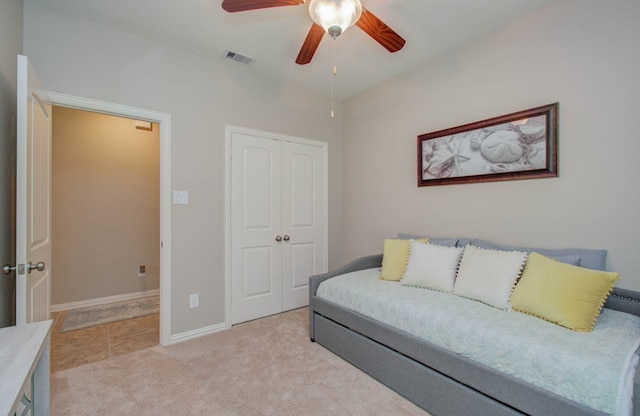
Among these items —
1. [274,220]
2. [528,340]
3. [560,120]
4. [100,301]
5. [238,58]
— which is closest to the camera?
[528,340]

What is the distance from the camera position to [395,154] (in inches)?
128

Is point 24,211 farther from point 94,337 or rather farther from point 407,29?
point 407,29

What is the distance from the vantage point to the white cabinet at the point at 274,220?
306cm

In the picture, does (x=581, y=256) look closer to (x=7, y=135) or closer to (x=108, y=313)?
(x=7, y=135)

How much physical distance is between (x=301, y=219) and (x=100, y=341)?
229cm

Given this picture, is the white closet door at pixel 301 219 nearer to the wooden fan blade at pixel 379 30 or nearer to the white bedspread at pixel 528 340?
the white bedspread at pixel 528 340

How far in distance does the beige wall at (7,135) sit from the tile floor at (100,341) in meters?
0.75

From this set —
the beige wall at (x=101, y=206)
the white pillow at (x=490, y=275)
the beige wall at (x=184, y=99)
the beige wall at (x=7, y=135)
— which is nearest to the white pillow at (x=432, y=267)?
the white pillow at (x=490, y=275)

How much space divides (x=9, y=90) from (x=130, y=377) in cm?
204

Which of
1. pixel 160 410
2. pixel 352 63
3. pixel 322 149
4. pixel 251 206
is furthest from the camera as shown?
pixel 322 149

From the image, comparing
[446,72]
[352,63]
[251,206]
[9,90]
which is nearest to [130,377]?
[251,206]

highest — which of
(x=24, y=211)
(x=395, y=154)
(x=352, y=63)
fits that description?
(x=352, y=63)

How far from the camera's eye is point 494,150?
240 cm

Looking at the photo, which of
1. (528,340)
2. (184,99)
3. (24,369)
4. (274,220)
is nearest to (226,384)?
(24,369)
